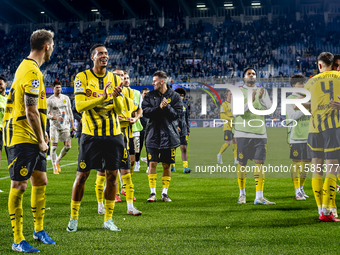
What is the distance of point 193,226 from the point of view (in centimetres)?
461

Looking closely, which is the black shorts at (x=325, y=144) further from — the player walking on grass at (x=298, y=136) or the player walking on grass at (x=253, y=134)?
the player walking on grass at (x=298, y=136)

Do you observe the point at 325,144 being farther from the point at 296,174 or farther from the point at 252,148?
the point at 296,174

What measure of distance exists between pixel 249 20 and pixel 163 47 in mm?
10487

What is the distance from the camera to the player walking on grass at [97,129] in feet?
13.6

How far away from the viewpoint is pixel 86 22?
1826 inches

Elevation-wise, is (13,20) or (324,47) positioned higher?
(13,20)

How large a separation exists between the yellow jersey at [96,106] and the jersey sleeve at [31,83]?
2.13 ft

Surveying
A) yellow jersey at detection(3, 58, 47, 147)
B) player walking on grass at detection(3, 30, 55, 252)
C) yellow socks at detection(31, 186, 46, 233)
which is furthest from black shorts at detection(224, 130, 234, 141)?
yellow jersey at detection(3, 58, 47, 147)

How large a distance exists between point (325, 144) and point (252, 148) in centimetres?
139

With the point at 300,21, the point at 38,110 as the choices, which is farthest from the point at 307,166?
the point at 300,21

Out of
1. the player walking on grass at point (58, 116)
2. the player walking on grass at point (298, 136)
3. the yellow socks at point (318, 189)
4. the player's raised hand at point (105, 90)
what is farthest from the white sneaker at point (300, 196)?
the player walking on grass at point (58, 116)

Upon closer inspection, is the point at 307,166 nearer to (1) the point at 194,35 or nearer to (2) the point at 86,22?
(1) the point at 194,35

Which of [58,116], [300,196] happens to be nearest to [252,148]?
[300,196]

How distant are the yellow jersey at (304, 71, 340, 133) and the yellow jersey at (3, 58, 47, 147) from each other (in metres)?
3.23
